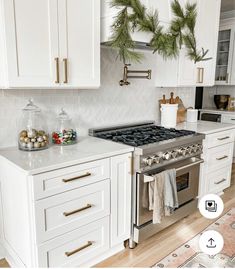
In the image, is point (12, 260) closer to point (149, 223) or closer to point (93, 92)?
point (149, 223)

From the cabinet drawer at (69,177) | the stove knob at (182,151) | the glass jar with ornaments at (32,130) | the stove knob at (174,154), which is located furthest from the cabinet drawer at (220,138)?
the glass jar with ornaments at (32,130)

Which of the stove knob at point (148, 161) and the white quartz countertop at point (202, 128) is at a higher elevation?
the white quartz countertop at point (202, 128)

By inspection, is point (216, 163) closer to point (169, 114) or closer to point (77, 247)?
point (169, 114)

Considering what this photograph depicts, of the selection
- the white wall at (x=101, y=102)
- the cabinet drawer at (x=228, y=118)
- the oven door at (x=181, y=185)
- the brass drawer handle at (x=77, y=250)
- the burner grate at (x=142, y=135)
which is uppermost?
the white wall at (x=101, y=102)

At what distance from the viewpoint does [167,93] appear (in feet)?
10.6

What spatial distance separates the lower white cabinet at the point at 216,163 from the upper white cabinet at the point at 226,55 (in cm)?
175

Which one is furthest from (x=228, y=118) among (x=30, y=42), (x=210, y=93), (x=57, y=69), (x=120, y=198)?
(x=30, y=42)

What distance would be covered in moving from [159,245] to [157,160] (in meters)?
0.76

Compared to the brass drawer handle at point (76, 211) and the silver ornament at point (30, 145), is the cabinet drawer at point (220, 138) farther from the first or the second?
the silver ornament at point (30, 145)

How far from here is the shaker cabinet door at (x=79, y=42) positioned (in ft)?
5.89

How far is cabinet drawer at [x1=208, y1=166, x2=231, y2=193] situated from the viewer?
2977mm

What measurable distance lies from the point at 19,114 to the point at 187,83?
1841 millimetres

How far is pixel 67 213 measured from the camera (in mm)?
1688

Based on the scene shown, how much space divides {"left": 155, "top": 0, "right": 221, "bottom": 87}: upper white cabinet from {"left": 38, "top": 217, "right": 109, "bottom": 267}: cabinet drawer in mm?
1720
